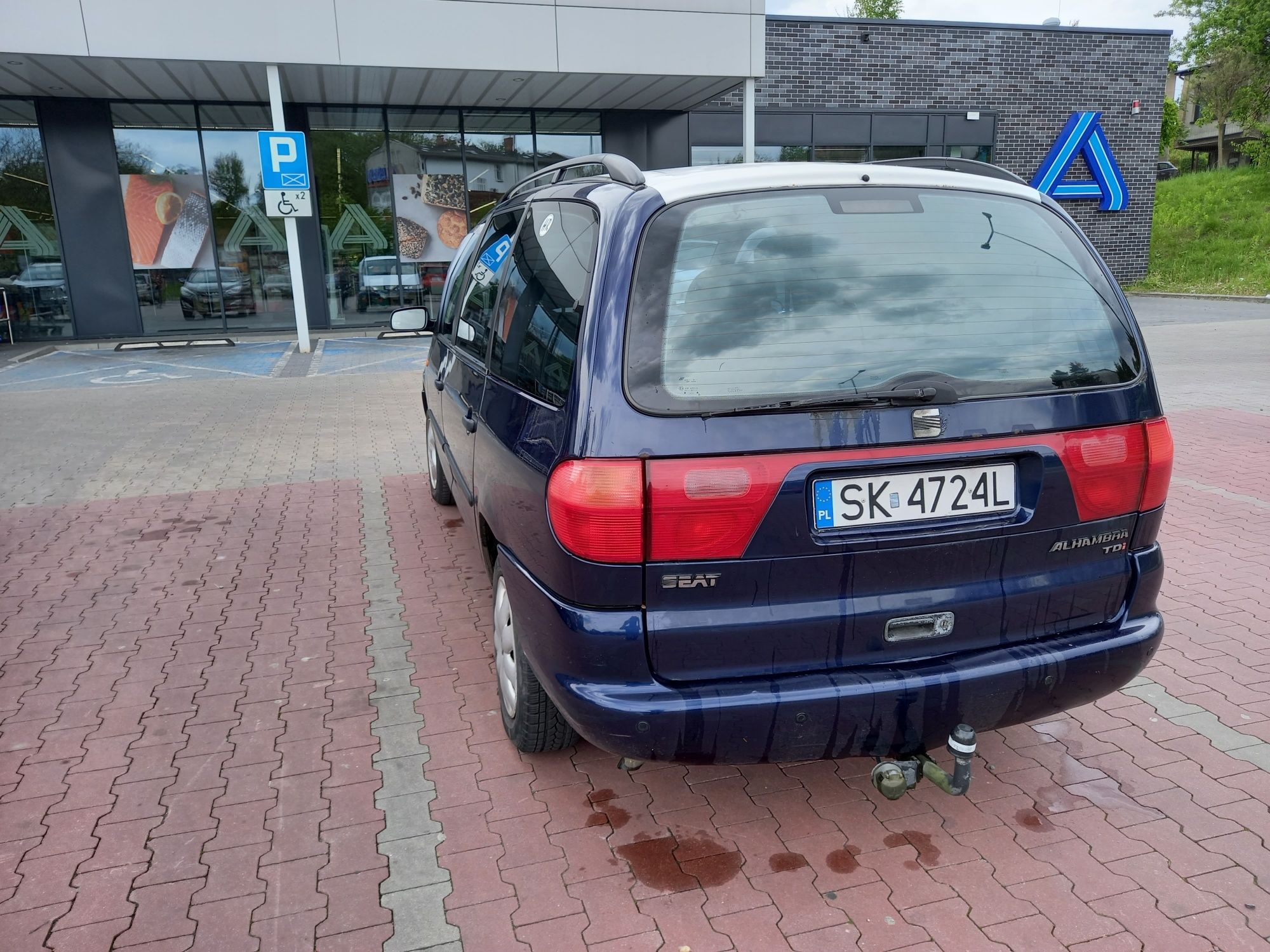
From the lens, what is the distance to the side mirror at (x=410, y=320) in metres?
5.19

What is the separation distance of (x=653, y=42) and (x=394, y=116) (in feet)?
19.2

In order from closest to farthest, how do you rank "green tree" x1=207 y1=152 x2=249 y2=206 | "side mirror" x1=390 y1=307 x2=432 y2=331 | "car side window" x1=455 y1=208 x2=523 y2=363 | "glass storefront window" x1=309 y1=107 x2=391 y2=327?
1. "car side window" x1=455 y1=208 x2=523 y2=363
2. "side mirror" x1=390 y1=307 x2=432 y2=331
3. "green tree" x1=207 y1=152 x2=249 y2=206
4. "glass storefront window" x1=309 y1=107 x2=391 y2=327

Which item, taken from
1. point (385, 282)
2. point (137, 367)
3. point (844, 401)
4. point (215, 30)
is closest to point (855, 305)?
point (844, 401)

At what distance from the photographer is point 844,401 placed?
228cm

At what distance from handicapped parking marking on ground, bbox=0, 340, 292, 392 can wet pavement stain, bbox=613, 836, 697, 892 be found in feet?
37.2

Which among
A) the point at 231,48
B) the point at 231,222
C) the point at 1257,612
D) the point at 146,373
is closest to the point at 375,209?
the point at 231,222

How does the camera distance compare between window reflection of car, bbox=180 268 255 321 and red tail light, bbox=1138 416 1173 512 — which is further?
window reflection of car, bbox=180 268 255 321

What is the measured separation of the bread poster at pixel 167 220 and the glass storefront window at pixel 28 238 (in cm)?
126

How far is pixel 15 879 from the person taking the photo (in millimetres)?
2596

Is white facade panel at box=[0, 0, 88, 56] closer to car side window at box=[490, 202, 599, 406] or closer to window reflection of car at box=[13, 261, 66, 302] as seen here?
window reflection of car at box=[13, 261, 66, 302]

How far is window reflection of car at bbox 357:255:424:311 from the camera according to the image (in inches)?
708

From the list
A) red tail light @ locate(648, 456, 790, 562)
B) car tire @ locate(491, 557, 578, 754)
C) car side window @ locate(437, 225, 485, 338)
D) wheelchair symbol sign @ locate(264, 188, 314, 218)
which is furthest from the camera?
wheelchair symbol sign @ locate(264, 188, 314, 218)

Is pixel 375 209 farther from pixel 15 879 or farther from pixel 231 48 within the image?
pixel 15 879

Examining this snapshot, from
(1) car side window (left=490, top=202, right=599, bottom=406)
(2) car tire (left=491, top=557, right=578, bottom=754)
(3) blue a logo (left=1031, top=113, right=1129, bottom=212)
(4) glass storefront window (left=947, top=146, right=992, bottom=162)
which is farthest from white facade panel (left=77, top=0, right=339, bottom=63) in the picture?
(3) blue a logo (left=1031, top=113, right=1129, bottom=212)
